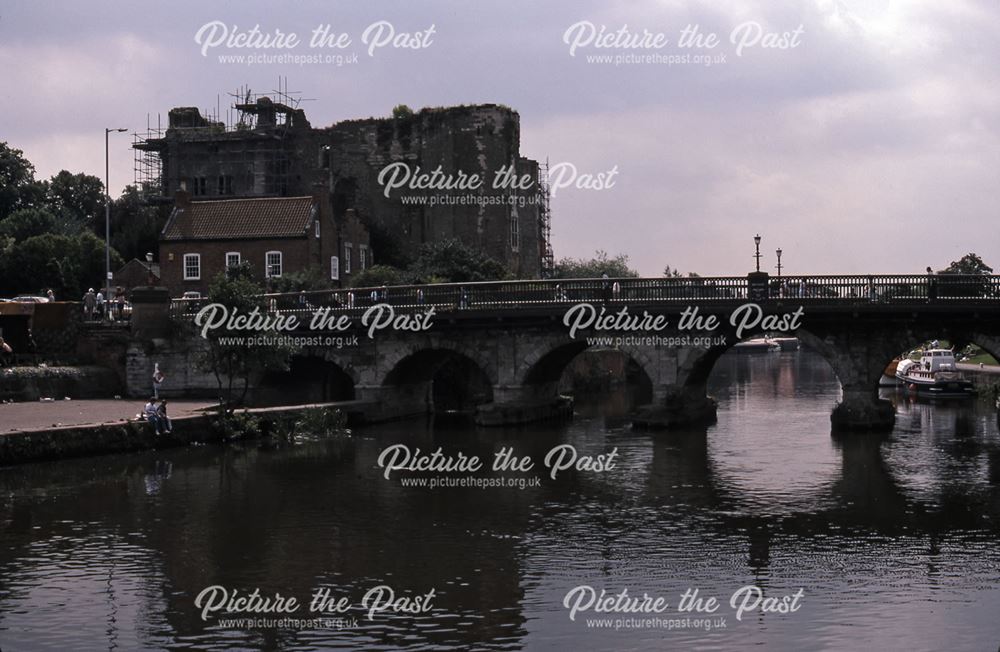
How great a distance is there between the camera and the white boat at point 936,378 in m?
63.7

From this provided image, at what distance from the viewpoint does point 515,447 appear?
43.4 meters

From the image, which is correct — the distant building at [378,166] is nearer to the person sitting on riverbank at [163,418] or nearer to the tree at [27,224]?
the tree at [27,224]

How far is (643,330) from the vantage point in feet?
158

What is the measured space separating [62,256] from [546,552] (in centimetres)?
6618

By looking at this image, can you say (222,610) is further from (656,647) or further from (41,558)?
(656,647)

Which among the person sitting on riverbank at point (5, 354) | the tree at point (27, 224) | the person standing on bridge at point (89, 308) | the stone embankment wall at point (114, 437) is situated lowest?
the stone embankment wall at point (114, 437)

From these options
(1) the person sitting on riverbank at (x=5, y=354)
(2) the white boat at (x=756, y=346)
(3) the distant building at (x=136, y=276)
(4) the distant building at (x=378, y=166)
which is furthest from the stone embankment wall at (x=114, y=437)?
(2) the white boat at (x=756, y=346)

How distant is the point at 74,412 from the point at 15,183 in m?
83.0

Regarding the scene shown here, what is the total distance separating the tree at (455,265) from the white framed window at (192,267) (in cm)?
1252

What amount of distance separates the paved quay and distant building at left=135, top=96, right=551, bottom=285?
37.9 metres

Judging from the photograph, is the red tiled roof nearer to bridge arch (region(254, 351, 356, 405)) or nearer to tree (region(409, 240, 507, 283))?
tree (region(409, 240, 507, 283))

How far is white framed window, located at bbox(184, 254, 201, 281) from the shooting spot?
235 feet

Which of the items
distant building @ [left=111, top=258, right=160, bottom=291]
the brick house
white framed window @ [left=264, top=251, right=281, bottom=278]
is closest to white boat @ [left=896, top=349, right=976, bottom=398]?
the brick house

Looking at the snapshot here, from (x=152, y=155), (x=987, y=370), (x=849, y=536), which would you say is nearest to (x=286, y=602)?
(x=849, y=536)
